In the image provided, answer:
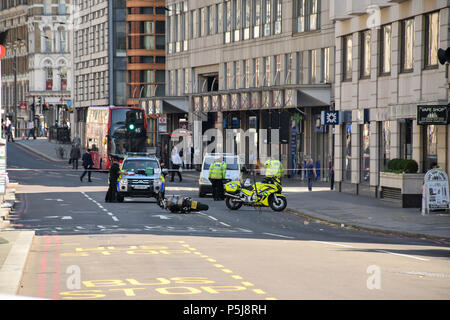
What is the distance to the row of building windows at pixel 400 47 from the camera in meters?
38.2

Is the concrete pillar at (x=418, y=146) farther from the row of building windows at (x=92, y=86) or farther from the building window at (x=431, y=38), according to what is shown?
the row of building windows at (x=92, y=86)

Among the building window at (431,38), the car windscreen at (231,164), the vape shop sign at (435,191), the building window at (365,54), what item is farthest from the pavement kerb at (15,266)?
the building window at (365,54)

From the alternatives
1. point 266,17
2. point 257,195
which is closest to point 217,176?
point 257,195

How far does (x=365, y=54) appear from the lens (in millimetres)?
46031

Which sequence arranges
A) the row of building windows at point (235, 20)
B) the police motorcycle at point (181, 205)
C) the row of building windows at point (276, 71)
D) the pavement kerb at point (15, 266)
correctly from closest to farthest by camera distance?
the pavement kerb at point (15, 266), the police motorcycle at point (181, 205), the row of building windows at point (276, 71), the row of building windows at point (235, 20)

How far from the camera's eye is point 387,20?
4288 cm

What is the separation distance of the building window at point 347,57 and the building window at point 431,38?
909cm

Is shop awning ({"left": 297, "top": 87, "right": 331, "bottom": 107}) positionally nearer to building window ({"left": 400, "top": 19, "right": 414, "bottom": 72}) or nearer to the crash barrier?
building window ({"left": 400, "top": 19, "right": 414, "bottom": 72})

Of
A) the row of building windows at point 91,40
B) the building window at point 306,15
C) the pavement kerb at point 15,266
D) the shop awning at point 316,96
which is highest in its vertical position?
the row of building windows at point 91,40

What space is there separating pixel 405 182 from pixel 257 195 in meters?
5.14

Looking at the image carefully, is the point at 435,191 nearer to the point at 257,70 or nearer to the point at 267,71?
the point at 267,71

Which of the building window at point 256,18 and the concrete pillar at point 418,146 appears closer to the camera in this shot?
the concrete pillar at point 418,146
